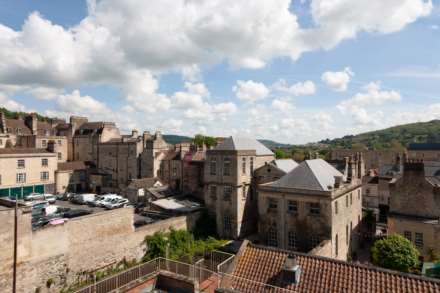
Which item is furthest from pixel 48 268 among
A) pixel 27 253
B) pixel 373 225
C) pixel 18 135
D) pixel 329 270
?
pixel 18 135

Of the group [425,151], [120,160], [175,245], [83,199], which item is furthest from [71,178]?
[425,151]

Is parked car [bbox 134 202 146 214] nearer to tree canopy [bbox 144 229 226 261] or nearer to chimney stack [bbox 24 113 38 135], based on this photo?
tree canopy [bbox 144 229 226 261]

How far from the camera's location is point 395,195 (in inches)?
1071

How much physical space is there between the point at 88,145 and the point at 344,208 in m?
45.7

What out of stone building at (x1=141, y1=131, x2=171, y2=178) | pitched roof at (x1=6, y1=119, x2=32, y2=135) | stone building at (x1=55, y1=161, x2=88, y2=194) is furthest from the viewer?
pitched roof at (x1=6, y1=119, x2=32, y2=135)

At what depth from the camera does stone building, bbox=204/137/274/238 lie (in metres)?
29.9

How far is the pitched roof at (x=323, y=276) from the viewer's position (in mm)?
11180

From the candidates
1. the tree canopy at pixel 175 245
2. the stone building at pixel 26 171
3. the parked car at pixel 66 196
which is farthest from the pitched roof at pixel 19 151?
the tree canopy at pixel 175 245

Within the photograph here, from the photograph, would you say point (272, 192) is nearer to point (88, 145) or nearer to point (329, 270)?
point (329, 270)

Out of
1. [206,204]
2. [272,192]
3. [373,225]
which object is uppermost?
[272,192]

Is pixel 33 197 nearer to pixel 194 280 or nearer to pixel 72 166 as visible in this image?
pixel 72 166

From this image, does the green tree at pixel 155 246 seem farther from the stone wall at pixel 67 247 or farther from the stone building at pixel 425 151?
the stone building at pixel 425 151

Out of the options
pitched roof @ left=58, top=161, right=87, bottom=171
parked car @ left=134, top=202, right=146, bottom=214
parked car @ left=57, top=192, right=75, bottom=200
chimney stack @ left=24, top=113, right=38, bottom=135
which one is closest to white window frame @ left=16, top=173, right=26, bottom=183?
parked car @ left=57, top=192, right=75, bottom=200

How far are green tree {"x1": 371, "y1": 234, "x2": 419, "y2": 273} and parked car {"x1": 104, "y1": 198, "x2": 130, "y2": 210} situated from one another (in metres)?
30.0
